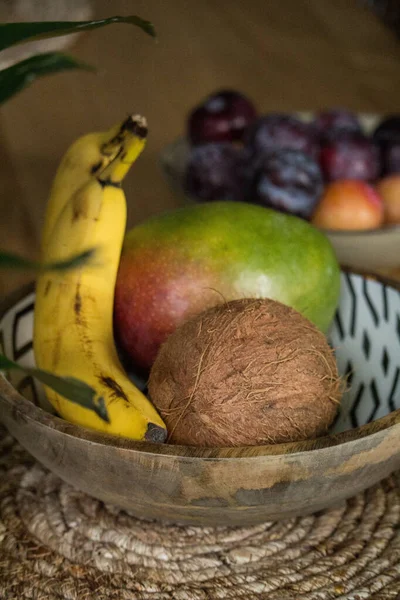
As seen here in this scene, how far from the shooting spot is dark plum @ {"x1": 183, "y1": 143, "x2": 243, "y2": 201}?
67cm

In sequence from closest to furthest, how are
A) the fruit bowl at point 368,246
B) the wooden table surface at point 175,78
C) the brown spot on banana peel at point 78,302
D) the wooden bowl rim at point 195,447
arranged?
the wooden bowl rim at point 195,447 < the brown spot on banana peel at point 78,302 < the fruit bowl at point 368,246 < the wooden table surface at point 175,78

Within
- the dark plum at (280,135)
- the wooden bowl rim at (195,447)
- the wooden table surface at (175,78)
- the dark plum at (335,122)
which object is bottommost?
the wooden table surface at (175,78)

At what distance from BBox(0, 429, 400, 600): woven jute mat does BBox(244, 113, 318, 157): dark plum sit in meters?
0.38

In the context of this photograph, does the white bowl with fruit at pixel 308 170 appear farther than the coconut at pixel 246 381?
Yes

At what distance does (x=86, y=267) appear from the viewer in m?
0.40

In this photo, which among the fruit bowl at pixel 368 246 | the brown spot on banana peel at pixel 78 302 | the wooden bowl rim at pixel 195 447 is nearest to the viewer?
the wooden bowl rim at pixel 195 447

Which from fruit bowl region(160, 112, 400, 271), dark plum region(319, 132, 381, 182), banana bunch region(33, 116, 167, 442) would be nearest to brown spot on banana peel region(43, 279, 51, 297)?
banana bunch region(33, 116, 167, 442)

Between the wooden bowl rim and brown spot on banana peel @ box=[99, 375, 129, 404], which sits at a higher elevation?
the wooden bowl rim

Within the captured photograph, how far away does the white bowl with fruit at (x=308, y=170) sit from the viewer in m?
0.62

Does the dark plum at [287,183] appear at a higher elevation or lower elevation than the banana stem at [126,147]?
lower

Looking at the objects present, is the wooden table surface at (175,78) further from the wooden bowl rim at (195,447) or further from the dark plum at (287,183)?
the wooden bowl rim at (195,447)

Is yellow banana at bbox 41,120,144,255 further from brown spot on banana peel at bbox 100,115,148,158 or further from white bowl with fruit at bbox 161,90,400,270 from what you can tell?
white bowl with fruit at bbox 161,90,400,270

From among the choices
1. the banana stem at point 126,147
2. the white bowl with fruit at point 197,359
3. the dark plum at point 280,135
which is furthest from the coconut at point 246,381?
the dark plum at point 280,135

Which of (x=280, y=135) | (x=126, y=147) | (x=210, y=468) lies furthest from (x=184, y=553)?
(x=280, y=135)
